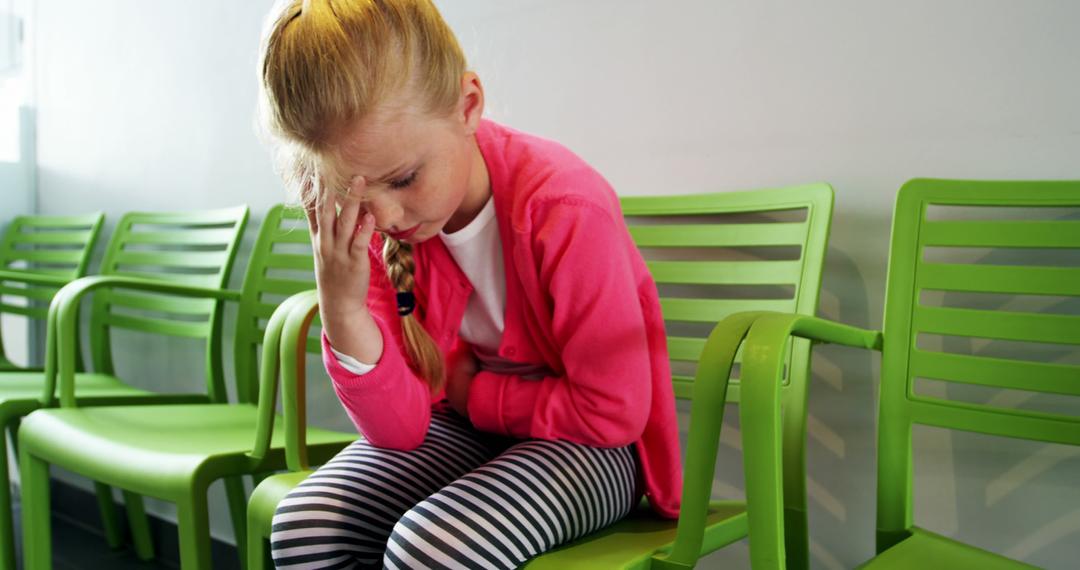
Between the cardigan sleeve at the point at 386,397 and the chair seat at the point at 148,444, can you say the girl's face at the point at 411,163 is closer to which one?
the cardigan sleeve at the point at 386,397

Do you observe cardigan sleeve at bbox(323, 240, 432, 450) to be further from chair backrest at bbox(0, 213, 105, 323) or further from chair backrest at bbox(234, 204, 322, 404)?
chair backrest at bbox(0, 213, 105, 323)

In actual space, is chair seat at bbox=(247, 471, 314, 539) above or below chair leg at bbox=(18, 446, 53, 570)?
above

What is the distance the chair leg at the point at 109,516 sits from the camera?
2172 millimetres

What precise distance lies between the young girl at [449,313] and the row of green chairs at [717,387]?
82mm

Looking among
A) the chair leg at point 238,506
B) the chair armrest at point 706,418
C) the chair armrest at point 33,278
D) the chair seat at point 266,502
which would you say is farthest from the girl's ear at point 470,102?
the chair armrest at point 33,278

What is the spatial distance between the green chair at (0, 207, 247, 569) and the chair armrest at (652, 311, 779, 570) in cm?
123

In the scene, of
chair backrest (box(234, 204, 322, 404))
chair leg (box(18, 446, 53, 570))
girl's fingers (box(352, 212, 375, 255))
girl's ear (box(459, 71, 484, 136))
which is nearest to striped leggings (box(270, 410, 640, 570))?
girl's fingers (box(352, 212, 375, 255))

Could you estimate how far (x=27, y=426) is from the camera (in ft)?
4.50

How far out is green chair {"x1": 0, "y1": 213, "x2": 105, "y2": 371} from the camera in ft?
7.14

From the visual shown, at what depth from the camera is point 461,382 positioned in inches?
43.0

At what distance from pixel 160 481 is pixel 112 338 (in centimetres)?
143

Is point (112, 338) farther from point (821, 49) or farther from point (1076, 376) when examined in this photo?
point (1076, 376)

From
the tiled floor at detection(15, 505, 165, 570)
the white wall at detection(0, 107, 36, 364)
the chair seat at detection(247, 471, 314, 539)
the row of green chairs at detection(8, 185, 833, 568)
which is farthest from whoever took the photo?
the white wall at detection(0, 107, 36, 364)

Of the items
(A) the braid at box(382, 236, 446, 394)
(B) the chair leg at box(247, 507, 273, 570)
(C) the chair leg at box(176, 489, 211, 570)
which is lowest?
(C) the chair leg at box(176, 489, 211, 570)
